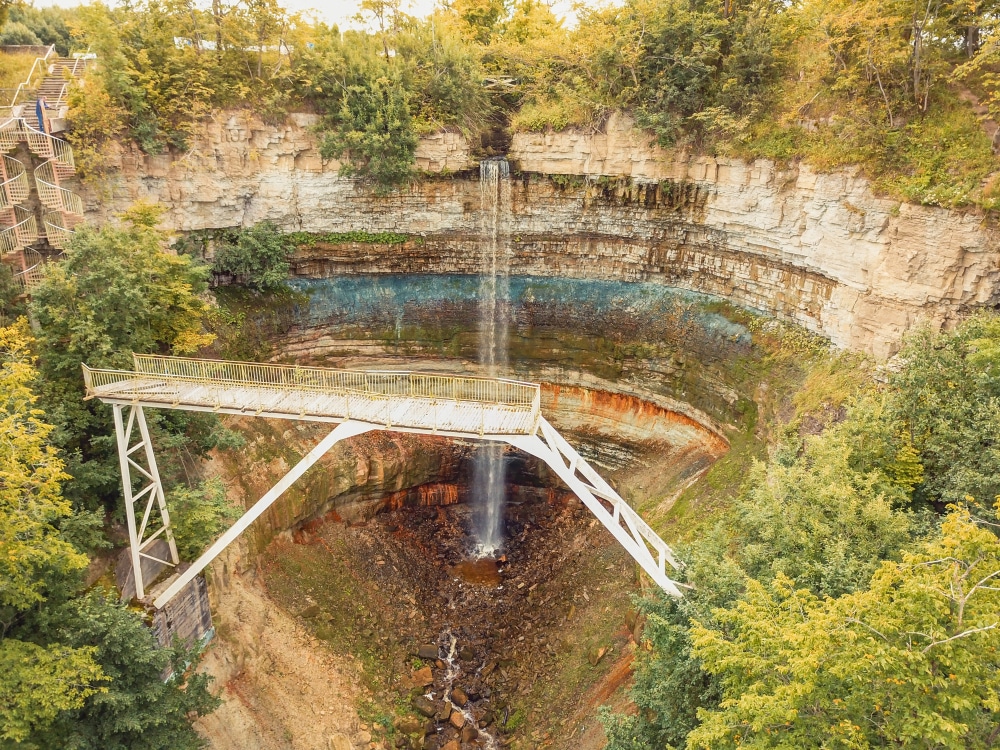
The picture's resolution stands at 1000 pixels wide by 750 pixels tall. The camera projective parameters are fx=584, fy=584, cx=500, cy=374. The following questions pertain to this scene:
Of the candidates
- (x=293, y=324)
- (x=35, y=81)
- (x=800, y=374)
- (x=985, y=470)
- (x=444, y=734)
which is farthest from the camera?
(x=293, y=324)

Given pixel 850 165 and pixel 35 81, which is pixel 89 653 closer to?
pixel 35 81

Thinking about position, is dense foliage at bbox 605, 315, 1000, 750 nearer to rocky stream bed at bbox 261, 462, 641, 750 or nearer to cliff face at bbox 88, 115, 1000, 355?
cliff face at bbox 88, 115, 1000, 355

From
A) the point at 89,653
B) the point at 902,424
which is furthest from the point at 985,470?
the point at 89,653

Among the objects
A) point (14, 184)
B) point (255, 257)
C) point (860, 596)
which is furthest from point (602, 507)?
point (14, 184)

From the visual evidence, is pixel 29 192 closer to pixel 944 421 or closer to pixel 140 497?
pixel 140 497

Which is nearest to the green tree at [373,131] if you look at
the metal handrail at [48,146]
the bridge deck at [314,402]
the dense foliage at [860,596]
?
the metal handrail at [48,146]

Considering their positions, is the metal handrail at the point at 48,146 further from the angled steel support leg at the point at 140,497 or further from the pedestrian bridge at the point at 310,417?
the angled steel support leg at the point at 140,497
